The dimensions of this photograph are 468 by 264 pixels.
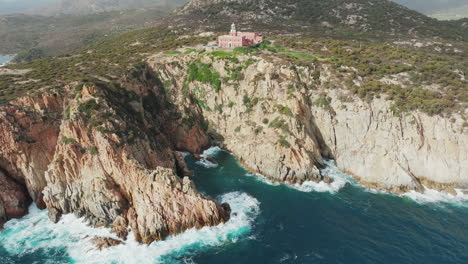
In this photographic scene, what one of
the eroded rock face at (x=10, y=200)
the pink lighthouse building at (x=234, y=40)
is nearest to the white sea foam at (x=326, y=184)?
the eroded rock face at (x=10, y=200)

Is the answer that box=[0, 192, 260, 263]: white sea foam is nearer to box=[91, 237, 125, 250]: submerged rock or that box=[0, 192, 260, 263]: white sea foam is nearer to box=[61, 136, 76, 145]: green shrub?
box=[91, 237, 125, 250]: submerged rock

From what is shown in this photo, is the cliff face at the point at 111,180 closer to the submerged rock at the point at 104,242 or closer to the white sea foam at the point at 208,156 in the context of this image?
the submerged rock at the point at 104,242

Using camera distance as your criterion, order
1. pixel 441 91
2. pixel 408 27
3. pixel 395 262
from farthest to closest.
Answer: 1. pixel 408 27
2. pixel 441 91
3. pixel 395 262

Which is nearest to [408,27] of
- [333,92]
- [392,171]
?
[333,92]

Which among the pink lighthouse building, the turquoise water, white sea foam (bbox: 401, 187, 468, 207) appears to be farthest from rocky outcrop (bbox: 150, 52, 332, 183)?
white sea foam (bbox: 401, 187, 468, 207)

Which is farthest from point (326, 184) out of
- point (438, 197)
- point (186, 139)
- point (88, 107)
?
point (88, 107)

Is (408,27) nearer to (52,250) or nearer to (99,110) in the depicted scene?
(99,110)

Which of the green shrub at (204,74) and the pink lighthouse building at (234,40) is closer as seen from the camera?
the green shrub at (204,74)
